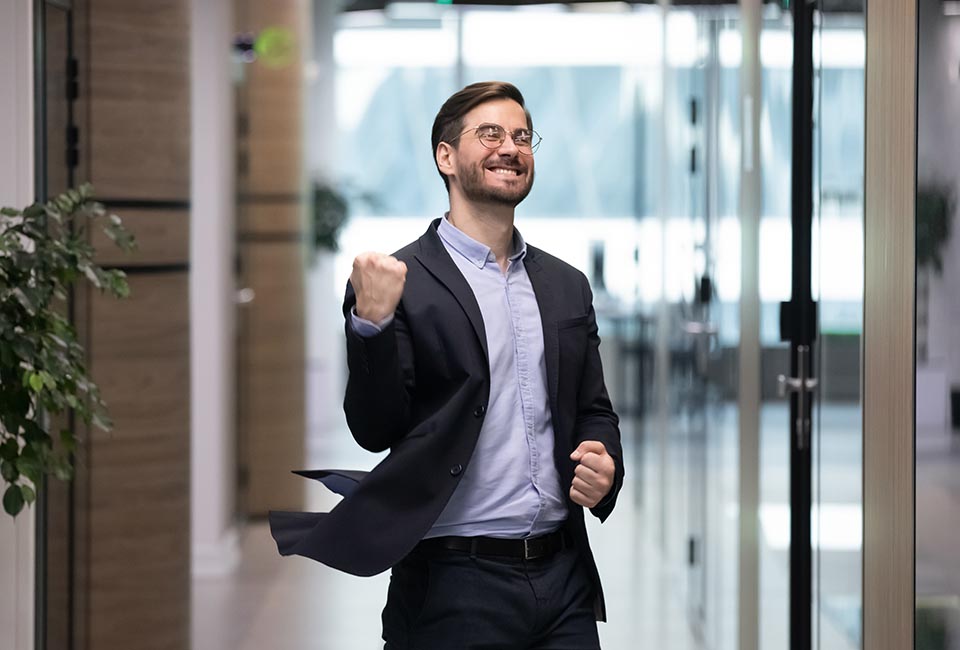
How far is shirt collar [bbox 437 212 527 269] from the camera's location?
2576mm

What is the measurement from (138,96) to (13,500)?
5.82 ft

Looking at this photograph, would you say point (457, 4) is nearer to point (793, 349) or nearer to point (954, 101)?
point (793, 349)

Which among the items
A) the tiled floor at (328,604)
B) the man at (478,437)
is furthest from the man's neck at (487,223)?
the tiled floor at (328,604)

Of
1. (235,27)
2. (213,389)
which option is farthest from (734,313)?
(235,27)

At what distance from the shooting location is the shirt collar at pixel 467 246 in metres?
2.58

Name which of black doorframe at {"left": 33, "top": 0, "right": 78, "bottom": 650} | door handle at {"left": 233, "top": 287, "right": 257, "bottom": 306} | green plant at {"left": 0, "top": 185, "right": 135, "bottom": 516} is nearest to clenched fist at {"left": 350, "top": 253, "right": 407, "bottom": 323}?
green plant at {"left": 0, "top": 185, "right": 135, "bottom": 516}

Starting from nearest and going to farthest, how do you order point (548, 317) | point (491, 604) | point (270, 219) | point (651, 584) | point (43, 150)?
point (491, 604) < point (548, 317) < point (43, 150) < point (651, 584) < point (270, 219)

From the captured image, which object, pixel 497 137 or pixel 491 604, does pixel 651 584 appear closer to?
pixel 491 604

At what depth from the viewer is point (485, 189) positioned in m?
2.51

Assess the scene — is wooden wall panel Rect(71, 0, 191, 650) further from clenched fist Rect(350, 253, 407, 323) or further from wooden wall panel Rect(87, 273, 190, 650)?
clenched fist Rect(350, 253, 407, 323)

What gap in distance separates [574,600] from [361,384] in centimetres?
56

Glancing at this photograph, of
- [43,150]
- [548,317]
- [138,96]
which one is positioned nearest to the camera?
[548,317]

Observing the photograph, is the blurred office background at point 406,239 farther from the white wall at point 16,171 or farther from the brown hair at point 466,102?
the brown hair at point 466,102

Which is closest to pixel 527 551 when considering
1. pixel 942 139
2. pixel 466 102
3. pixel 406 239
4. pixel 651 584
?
pixel 466 102
